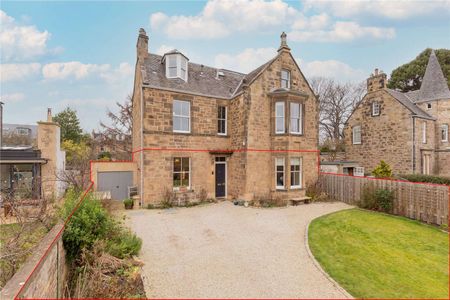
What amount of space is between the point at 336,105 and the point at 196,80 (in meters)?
32.0

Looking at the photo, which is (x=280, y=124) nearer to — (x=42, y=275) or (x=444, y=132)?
(x=42, y=275)

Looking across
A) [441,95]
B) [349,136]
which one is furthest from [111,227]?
[441,95]

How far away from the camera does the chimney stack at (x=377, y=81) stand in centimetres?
2289

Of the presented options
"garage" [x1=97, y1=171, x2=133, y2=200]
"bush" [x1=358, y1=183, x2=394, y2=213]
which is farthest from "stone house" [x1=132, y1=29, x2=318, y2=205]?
"bush" [x1=358, y1=183, x2=394, y2=213]

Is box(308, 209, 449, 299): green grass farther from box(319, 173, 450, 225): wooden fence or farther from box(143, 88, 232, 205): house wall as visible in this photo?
box(143, 88, 232, 205): house wall

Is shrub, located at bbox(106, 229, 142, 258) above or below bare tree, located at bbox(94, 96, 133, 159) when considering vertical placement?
below

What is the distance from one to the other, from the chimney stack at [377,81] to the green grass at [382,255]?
1719 centimetres

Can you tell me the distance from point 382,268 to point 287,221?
474cm

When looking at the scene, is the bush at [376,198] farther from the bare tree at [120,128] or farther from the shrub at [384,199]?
the bare tree at [120,128]

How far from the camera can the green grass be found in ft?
17.5

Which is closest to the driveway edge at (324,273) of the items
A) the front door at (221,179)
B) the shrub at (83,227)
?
the shrub at (83,227)

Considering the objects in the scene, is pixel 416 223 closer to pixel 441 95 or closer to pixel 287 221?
pixel 287 221

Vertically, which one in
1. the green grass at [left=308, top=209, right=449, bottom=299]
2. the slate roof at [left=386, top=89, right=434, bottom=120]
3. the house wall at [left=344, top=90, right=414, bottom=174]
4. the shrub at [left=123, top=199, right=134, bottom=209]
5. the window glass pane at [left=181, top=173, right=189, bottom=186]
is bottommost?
the green grass at [left=308, top=209, right=449, bottom=299]

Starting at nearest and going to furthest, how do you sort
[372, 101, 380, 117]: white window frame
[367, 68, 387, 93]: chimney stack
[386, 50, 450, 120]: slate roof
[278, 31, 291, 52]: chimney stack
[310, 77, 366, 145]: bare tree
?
[278, 31, 291, 52]: chimney stack < [367, 68, 387, 93]: chimney stack < [372, 101, 380, 117]: white window frame < [386, 50, 450, 120]: slate roof < [310, 77, 366, 145]: bare tree
